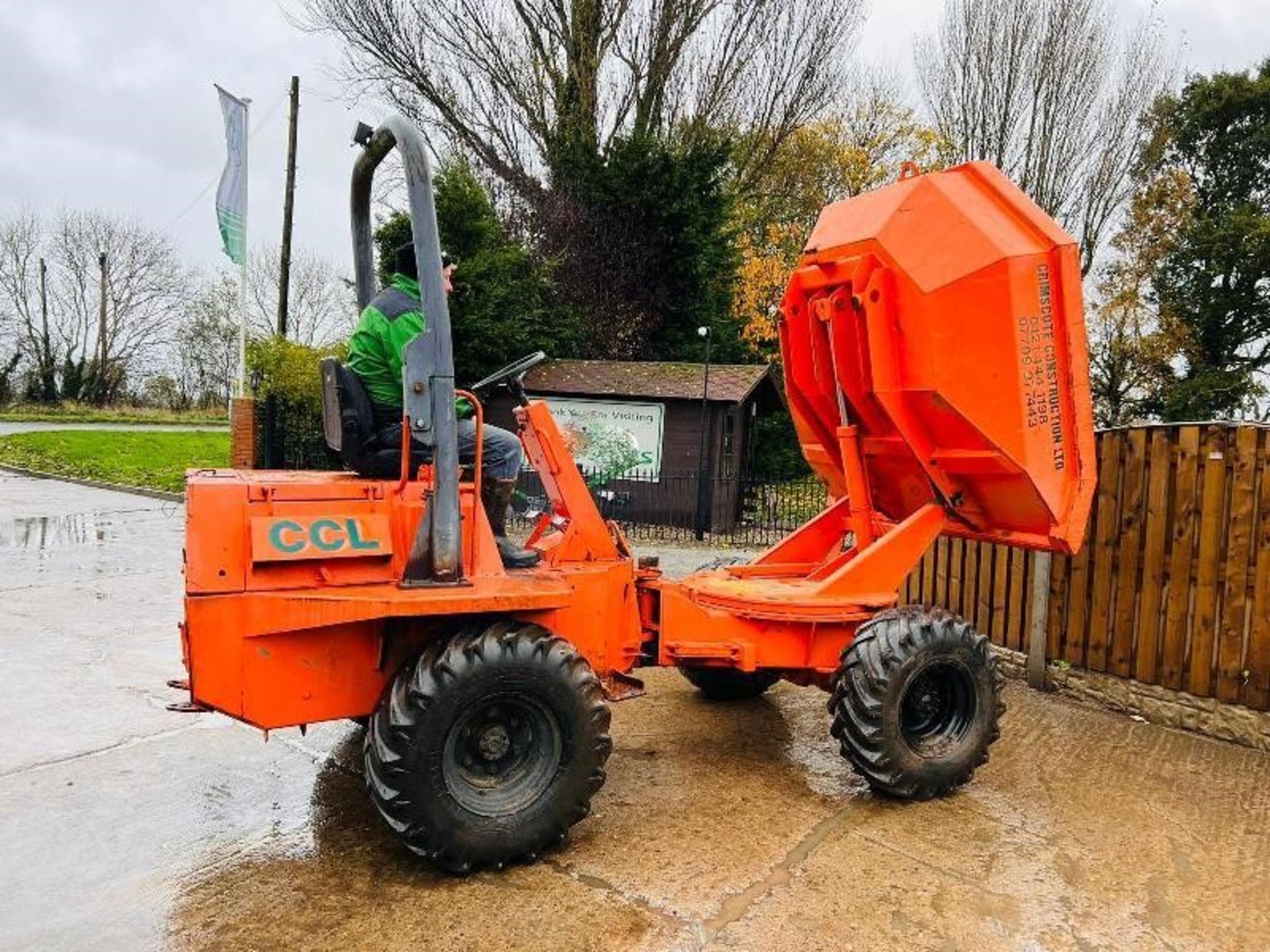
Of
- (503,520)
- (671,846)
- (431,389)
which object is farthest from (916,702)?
(431,389)

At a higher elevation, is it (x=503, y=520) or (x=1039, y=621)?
(x=503, y=520)

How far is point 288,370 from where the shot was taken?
17234mm

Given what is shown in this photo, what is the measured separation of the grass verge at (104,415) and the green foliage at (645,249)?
2083 cm

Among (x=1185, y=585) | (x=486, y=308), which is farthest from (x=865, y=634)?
(x=486, y=308)

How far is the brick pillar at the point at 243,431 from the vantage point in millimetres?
15586

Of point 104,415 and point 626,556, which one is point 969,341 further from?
point 104,415

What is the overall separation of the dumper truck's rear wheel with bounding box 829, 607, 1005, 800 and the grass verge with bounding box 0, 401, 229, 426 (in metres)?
36.5

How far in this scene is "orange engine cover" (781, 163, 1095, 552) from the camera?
171 inches

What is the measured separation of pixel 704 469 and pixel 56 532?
29.7ft

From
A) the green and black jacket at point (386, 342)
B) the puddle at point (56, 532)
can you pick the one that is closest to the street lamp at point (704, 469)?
the puddle at point (56, 532)

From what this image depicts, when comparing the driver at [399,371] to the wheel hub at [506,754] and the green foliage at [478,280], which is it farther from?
the green foliage at [478,280]

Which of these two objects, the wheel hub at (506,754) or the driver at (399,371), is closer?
the wheel hub at (506,754)

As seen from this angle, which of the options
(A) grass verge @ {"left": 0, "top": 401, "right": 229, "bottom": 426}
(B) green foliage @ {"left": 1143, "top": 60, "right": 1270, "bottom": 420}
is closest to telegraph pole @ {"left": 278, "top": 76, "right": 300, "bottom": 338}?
(A) grass verge @ {"left": 0, "top": 401, "right": 229, "bottom": 426}

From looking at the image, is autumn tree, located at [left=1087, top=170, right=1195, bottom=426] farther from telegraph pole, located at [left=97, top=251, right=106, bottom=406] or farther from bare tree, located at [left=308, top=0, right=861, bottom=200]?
telegraph pole, located at [left=97, top=251, right=106, bottom=406]
